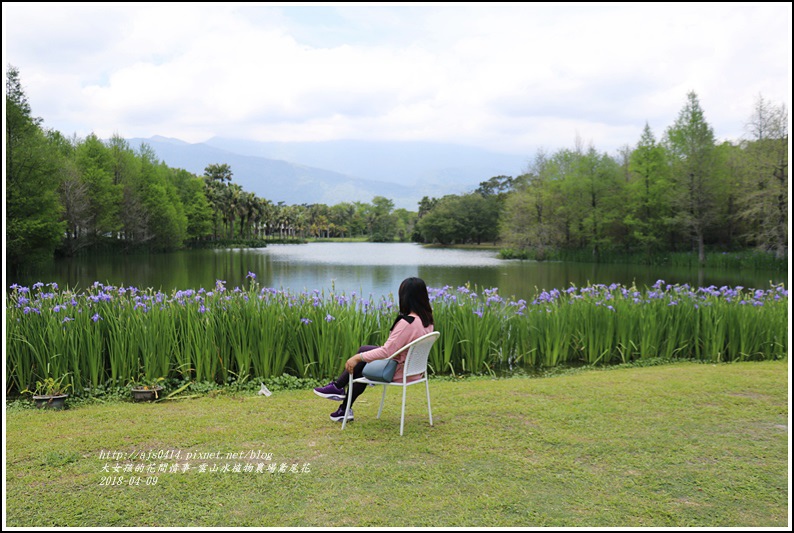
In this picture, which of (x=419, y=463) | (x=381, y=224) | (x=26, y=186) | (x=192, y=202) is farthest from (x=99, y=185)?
(x=381, y=224)

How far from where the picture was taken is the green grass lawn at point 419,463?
263 cm

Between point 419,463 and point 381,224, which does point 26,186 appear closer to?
point 419,463

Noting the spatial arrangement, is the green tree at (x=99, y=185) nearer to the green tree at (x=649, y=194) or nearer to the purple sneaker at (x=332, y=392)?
the green tree at (x=649, y=194)

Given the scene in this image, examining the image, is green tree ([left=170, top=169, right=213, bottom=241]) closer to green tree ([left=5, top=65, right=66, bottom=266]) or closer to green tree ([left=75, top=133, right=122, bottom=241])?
green tree ([left=75, top=133, right=122, bottom=241])

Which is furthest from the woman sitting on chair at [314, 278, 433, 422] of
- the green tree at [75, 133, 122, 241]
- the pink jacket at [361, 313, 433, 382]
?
the green tree at [75, 133, 122, 241]

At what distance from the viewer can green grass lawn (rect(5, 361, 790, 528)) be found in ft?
8.62

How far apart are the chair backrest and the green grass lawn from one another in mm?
460

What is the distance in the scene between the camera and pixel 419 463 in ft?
10.7

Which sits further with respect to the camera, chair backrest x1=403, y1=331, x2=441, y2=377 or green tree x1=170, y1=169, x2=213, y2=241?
green tree x1=170, y1=169, x2=213, y2=241

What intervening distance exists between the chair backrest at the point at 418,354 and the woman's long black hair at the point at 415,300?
165 mm

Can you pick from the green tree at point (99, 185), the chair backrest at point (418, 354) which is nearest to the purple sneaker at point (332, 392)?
the chair backrest at point (418, 354)

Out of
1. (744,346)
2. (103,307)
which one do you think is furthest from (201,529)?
(744,346)

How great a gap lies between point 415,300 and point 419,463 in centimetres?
110

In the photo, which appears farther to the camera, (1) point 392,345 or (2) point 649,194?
(2) point 649,194
